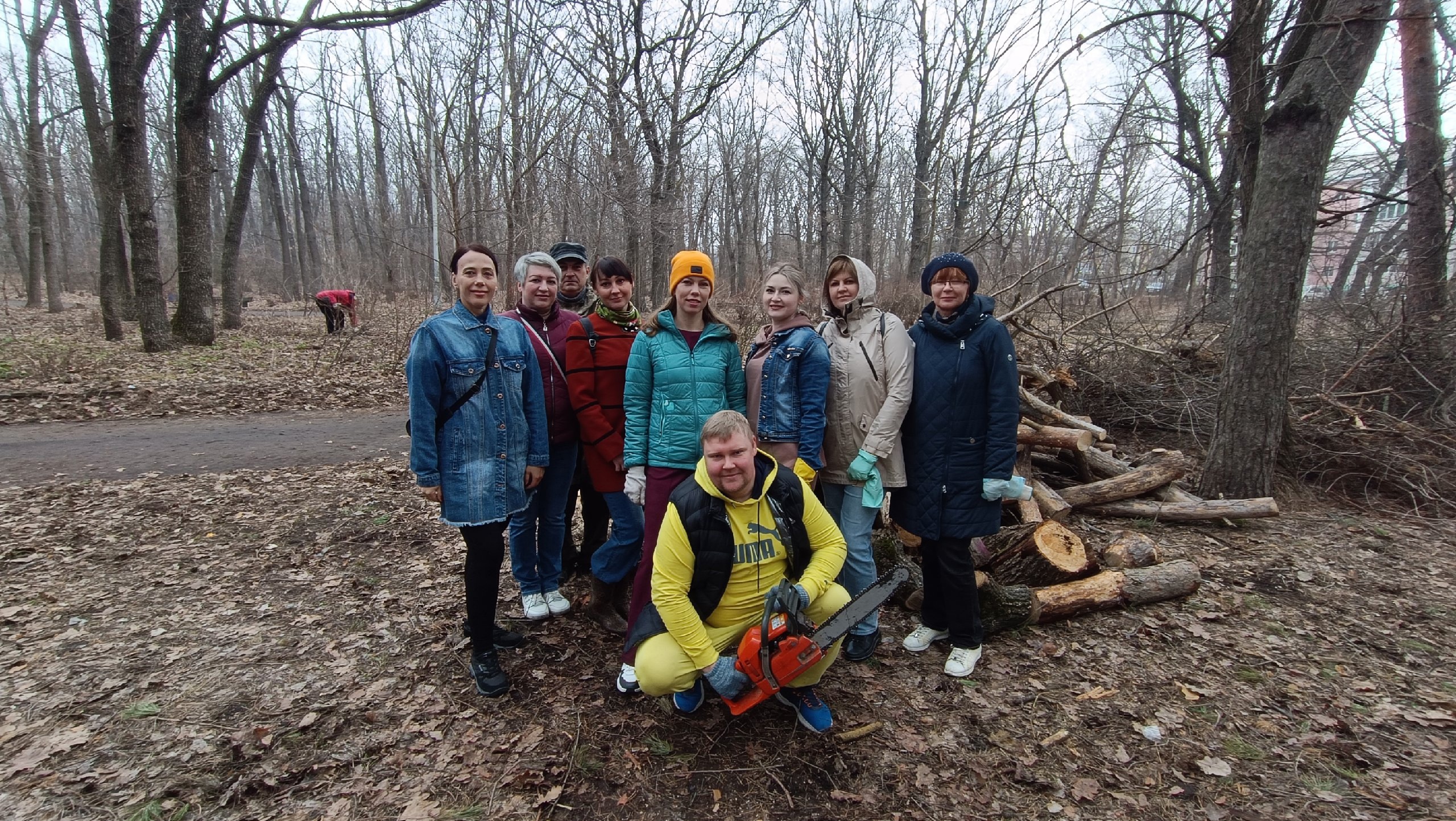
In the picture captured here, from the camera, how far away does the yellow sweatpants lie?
247cm

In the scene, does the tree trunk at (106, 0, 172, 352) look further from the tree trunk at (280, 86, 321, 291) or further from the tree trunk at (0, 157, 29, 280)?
the tree trunk at (280, 86, 321, 291)

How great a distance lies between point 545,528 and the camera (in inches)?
138

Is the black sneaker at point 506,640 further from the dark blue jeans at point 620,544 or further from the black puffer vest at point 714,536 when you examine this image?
the black puffer vest at point 714,536

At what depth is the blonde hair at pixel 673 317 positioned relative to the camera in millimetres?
2932

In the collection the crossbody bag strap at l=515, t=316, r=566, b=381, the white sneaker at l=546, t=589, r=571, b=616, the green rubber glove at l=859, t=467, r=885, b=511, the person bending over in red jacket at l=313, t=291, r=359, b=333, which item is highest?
A: the person bending over in red jacket at l=313, t=291, r=359, b=333

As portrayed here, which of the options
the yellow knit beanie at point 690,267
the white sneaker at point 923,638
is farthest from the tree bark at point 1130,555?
the yellow knit beanie at point 690,267

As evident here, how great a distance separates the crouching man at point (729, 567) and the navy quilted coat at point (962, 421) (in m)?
0.58

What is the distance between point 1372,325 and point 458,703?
8589 millimetres

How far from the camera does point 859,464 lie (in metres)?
2.95

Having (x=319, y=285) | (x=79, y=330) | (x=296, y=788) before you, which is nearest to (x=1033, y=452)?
(x=296, y=788)

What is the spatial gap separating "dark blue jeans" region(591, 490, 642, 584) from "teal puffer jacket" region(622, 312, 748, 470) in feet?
1.22

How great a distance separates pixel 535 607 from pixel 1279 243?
565 cm

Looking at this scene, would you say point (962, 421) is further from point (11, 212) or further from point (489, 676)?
point (11, 212)

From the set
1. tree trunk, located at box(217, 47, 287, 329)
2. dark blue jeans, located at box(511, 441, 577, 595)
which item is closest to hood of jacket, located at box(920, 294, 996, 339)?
dark blue jeans, located at box(511, 441, 577, 595)
